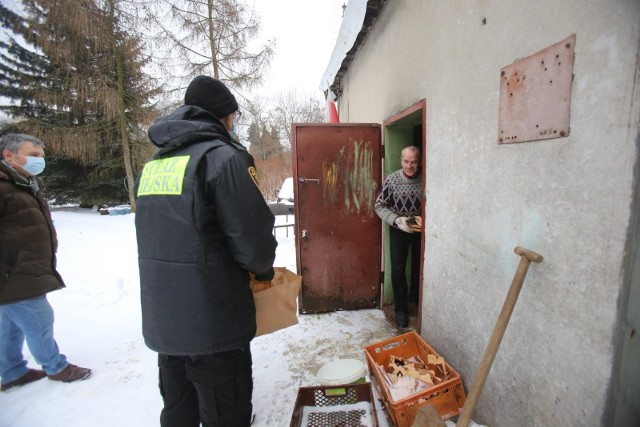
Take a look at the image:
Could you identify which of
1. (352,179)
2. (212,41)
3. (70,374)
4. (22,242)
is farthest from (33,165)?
(212,41)

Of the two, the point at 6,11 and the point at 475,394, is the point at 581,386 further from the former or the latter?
the point at 6,11

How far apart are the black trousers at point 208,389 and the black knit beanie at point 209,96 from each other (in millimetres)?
1221

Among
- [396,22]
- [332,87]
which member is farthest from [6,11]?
[396,22]

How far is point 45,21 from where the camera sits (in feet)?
30.4

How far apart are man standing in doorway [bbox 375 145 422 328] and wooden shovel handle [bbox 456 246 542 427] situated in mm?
1322

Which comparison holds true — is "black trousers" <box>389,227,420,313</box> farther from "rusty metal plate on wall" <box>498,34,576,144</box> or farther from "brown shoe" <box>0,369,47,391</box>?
"brown shoe" <box>0,369,47,391</box>

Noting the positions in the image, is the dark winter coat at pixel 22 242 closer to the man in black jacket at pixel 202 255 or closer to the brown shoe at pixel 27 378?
the brown shoe at pixel 27 378

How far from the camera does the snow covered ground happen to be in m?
2.04

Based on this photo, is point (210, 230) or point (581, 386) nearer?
point (581, 386)

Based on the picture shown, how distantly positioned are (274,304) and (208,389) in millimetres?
489

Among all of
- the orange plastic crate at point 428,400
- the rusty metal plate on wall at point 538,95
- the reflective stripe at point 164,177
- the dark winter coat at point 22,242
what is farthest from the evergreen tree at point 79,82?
the orange plastic crate at point 428,400

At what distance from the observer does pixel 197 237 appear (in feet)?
4.14

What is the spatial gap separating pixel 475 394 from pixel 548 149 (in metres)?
1.14

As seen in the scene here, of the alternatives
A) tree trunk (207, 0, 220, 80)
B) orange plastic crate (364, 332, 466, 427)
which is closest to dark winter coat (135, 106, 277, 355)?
orange plastic crate (364, 332, 466, 427)
